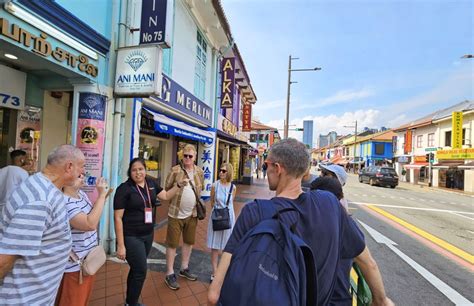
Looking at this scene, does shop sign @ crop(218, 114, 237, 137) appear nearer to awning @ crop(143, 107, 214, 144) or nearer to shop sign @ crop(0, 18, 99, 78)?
awning @ crop(143, 107, 214, 144)

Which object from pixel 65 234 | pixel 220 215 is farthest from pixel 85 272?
pixel 220 215

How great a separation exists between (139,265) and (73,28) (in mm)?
3356

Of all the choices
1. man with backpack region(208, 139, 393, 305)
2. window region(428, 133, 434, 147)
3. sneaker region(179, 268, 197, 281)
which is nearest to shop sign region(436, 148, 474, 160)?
window region(428, 133, 434, 147)

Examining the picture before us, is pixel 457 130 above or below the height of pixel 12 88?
above

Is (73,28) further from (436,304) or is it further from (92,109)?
(436,304)

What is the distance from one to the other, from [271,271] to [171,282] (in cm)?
299

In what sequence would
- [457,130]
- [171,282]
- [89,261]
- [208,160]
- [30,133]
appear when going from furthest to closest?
[457,130] < [208,160] < [30,133] < [171,282] < [89,261]

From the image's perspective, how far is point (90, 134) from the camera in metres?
4.21

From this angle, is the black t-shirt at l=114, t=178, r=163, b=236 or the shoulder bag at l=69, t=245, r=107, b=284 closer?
the shoulder bag at l=69, t=245, r=107, b=284

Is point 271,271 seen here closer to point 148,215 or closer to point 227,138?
point 148,215

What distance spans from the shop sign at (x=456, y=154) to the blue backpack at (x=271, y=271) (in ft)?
90.6

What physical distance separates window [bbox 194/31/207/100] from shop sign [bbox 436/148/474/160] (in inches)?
928

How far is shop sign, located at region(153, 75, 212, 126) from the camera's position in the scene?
6227 millimetres

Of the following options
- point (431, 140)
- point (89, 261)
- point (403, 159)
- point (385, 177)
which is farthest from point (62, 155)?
point (403, 159)
